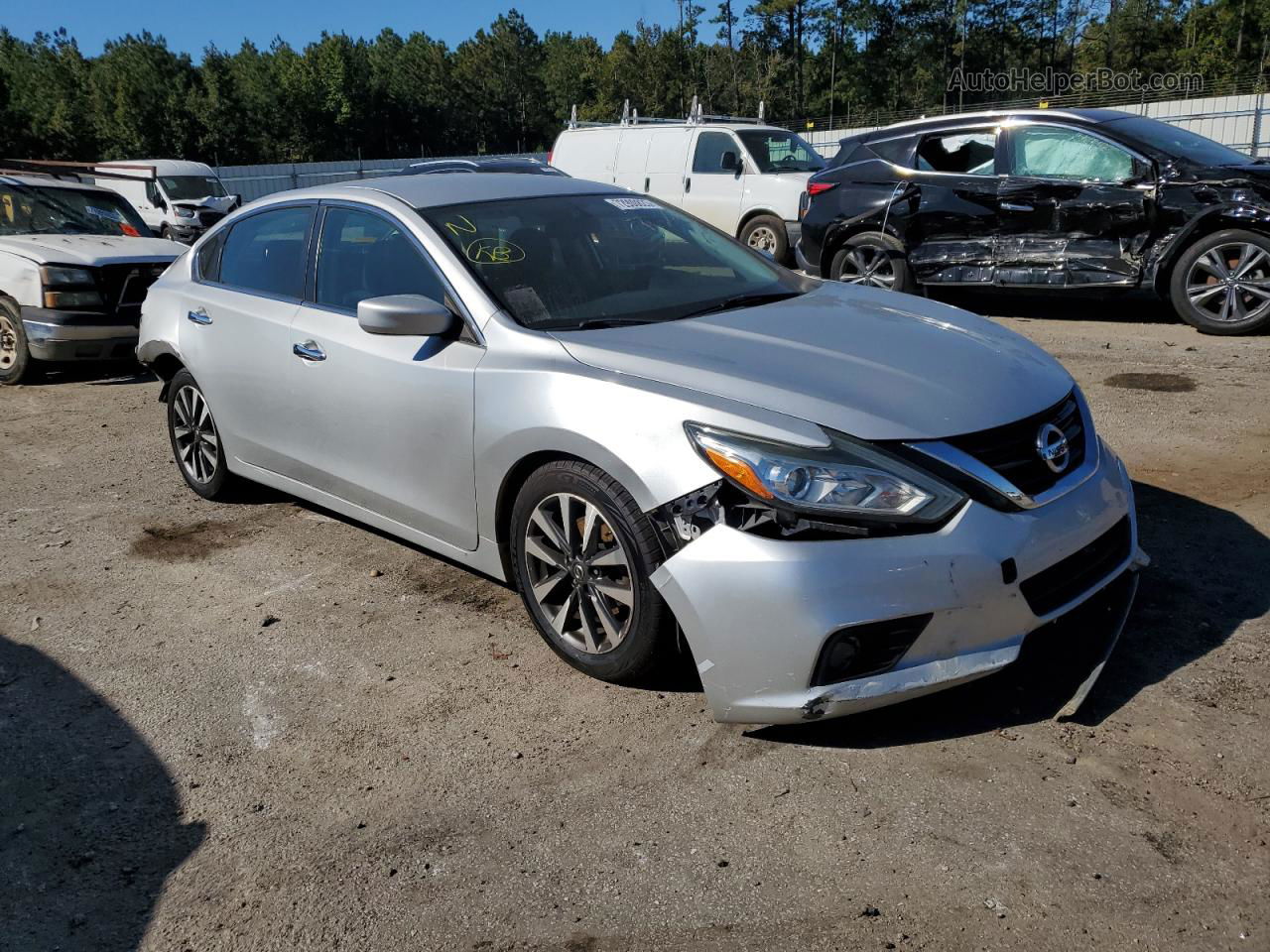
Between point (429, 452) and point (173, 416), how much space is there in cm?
255

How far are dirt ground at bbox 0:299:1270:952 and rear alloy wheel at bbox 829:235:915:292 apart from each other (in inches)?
220

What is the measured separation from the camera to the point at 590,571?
355cm

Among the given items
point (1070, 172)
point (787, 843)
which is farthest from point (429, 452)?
point (1070, 172)

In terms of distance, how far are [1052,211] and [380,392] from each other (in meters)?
6.81

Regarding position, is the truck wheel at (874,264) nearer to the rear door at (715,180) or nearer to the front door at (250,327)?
the rear door at (715,180)

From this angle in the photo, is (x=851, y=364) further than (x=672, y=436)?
Yes

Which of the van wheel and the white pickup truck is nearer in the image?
the white pickup truck

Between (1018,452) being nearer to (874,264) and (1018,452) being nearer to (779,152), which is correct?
(874,264)

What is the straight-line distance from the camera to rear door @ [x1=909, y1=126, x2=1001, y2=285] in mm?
9617

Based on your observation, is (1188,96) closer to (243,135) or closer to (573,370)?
(573,370)

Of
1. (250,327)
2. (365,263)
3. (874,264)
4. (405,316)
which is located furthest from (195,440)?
(874,264)

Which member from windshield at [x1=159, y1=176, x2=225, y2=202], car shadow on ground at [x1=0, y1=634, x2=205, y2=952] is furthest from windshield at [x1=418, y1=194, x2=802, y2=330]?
windshield at [x1=159, y1=176, x2=225, y2=202]

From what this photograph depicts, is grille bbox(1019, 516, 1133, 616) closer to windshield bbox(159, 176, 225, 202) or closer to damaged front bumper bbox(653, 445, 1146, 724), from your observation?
damaged front bumper bbox(653, 445, 1146, 724)

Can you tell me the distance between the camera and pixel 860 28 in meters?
68.4
